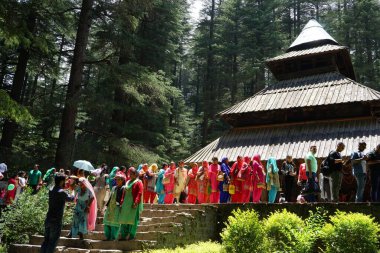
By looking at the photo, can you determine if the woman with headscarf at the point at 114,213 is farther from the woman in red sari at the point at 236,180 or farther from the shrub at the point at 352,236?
the shrub at the point at 352,236

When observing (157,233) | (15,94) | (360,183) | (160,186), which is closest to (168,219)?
(157,233)

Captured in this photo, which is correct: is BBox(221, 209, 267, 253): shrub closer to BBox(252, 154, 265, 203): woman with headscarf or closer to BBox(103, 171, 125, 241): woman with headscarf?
BBox(103, 171, 125, 241): woman with headscarf

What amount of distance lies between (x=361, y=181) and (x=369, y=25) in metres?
27.6

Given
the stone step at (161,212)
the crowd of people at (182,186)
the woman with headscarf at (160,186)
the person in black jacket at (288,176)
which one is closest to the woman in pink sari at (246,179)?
the crowd of people at (182,186)

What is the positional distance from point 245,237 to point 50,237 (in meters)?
3.99

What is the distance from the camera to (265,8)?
121ft

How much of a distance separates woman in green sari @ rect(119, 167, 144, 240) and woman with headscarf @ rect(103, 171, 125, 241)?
0.16 m

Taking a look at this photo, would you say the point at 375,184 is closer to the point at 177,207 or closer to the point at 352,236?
the point at 352,236

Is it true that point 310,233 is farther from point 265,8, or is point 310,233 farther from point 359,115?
point 265,8

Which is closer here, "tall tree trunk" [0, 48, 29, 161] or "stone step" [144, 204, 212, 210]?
"stone step" [144, 204, 212, 210]

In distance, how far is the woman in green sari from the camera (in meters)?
8.34

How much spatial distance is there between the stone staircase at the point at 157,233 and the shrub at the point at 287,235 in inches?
93.3

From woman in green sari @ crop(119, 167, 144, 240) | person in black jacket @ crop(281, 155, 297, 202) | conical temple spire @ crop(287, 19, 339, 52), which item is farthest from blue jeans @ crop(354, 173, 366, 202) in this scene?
conical temple spire @ crop(287, 19, 339, 52)

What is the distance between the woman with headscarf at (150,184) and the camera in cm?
1331
